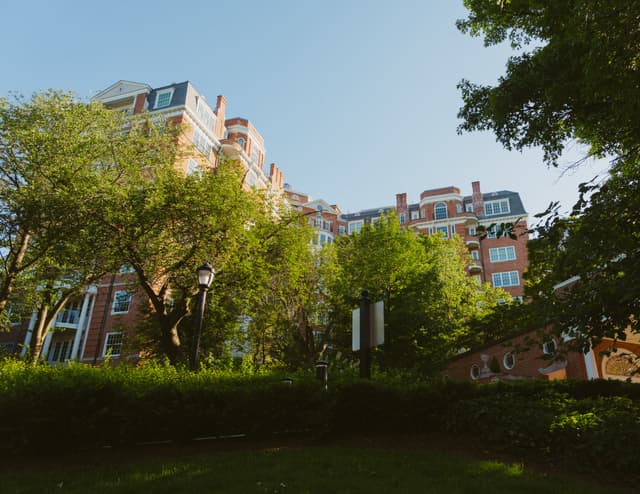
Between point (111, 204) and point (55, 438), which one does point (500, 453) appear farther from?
point (111, 204)

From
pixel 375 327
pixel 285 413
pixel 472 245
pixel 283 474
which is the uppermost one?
pixel 472 245

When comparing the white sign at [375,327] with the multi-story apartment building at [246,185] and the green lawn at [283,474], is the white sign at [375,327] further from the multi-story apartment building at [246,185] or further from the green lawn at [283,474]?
the multi-story apartment building at [246,185]

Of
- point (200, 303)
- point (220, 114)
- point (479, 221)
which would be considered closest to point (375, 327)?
point (200, 303)

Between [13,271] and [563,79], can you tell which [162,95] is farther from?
[563,79]

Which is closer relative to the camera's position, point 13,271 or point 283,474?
point 283,474

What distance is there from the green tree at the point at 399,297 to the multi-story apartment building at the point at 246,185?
3.36 metres

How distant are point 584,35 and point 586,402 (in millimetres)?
6612

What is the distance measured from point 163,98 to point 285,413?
139 feet

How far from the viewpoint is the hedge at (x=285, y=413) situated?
7.16 metres

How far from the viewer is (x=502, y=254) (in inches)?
2176

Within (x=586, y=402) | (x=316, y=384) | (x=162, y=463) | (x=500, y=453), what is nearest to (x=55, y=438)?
(x=162, y=463)

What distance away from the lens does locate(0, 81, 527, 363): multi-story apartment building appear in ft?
119

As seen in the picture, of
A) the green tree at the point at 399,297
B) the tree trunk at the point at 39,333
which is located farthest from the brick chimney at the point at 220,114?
the tree trunk at the point at 39,333

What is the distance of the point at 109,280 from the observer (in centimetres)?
3869
